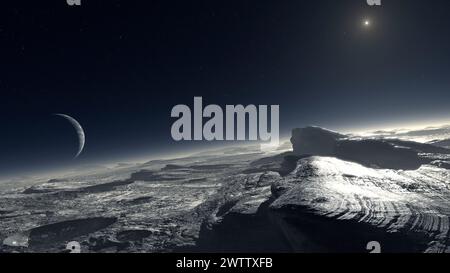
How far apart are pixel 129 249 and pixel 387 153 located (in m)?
119

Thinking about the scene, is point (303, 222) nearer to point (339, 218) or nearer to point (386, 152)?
point (339, 218)

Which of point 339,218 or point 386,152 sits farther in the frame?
point 386,152

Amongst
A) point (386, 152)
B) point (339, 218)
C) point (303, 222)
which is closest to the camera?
point (339, 218)

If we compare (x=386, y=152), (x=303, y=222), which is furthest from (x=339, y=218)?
(x=386, y=152)

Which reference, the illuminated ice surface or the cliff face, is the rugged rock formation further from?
the cliff face

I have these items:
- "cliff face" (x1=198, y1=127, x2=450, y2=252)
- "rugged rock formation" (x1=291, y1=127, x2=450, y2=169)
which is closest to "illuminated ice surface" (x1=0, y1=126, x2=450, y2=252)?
"cliff face" (x1=198, y1=127, x2=450, y2=252)

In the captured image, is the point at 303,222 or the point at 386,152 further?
the point at 386,152

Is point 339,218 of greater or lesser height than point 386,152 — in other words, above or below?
above

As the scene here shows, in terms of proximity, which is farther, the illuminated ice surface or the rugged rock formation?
the rugged rock formation

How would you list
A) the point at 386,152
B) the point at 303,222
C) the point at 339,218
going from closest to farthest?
the point at 339,218 → the point at 303,222 → the point at 386,152

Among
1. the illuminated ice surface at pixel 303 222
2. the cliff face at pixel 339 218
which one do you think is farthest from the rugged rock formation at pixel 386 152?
the cliff face at pixel 339 218

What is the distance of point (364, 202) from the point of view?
46812 mm

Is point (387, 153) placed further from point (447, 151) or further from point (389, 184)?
point (389, 184)
